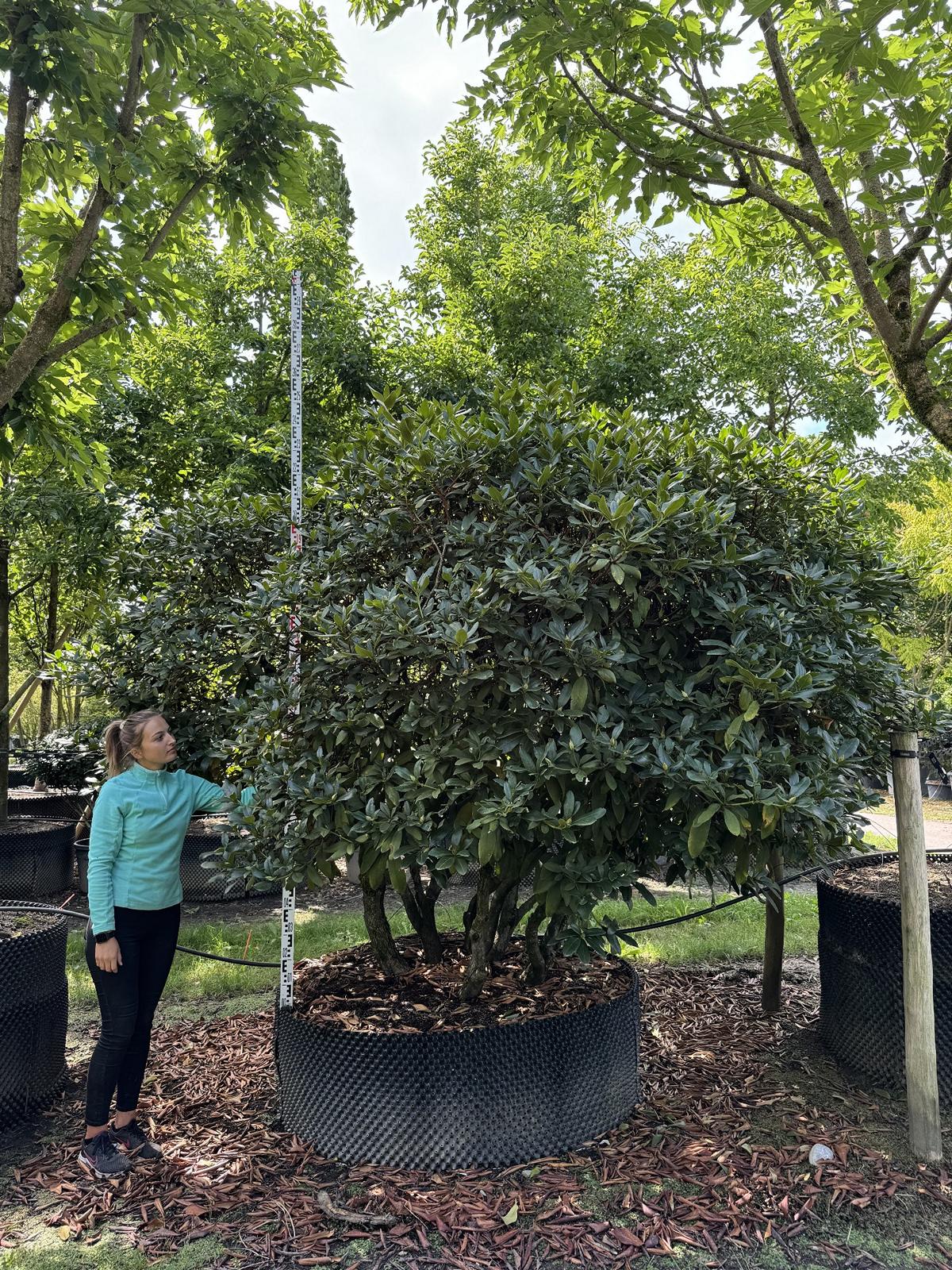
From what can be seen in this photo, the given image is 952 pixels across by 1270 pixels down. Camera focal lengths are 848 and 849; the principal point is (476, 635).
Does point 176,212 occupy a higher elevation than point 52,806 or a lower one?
higher

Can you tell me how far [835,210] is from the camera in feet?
12.2

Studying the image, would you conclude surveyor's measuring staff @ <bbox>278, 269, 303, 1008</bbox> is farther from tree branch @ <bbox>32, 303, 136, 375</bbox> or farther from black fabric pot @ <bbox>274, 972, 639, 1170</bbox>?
tree branch @ <bbox>32, 303, 136, 375</bbox>

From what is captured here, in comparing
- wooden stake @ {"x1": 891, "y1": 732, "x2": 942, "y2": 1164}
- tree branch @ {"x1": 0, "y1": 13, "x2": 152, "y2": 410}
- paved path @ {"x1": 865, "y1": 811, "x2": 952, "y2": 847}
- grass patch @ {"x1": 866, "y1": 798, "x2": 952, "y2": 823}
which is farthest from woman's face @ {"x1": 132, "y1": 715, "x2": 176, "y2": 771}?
grass patch @ {"x1": 866, "y1": 798, "x2": 952, "y2": 823}

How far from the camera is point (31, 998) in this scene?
134 inches

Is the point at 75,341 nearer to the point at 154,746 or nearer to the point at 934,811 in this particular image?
the point at 154,746

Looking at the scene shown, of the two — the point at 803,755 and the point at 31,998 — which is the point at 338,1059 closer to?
the point at 31,998

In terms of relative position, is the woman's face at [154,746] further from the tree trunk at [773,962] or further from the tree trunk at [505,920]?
the tree trunk at [773,962]

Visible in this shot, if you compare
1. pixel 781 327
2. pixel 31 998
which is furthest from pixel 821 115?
pixel 781 327

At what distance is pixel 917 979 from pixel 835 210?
10.5ft

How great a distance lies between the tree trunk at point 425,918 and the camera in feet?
12.6

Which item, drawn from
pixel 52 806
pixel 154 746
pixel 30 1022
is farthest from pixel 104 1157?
pixel 52 806

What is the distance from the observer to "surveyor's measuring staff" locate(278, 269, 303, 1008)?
3.42 meters

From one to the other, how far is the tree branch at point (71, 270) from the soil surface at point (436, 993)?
2.99 metres

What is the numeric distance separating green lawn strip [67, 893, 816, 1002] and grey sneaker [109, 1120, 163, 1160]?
1.82 m
